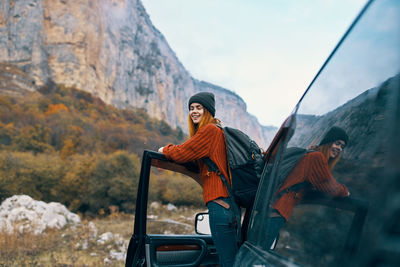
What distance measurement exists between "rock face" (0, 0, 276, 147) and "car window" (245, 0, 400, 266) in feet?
153

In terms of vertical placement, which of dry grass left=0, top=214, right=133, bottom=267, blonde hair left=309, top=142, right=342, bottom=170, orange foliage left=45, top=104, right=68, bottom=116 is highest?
orange foliage left=45, top=104, right=68, bottom=116

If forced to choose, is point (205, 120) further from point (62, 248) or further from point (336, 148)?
point (62, 248)

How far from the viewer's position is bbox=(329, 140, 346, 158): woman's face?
0.88m

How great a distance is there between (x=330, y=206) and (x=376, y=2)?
1.64 ft

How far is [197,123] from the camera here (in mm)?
2404

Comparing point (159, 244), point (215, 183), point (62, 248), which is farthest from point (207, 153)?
point (62, 248)

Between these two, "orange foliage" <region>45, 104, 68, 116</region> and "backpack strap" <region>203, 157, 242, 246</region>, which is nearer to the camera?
"backpack strap" <region>203, 157, 242, 246</region>

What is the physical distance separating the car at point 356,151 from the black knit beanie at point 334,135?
0.06 ft

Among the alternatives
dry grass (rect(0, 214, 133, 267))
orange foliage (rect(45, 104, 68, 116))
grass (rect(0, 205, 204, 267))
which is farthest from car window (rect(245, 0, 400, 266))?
orange foliage (rect(45, 104, 68, 116))

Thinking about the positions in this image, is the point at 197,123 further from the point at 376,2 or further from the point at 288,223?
the point at 376,2

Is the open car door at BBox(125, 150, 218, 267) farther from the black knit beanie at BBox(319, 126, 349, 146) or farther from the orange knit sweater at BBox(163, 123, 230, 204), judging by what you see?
the black knit beanie at BBox(319, 126, 349, 146)

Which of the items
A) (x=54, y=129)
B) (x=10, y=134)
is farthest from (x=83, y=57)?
(x=10, y=134)

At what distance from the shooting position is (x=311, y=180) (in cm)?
100

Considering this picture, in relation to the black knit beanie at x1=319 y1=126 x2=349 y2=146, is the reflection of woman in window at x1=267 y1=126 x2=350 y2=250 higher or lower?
lower
